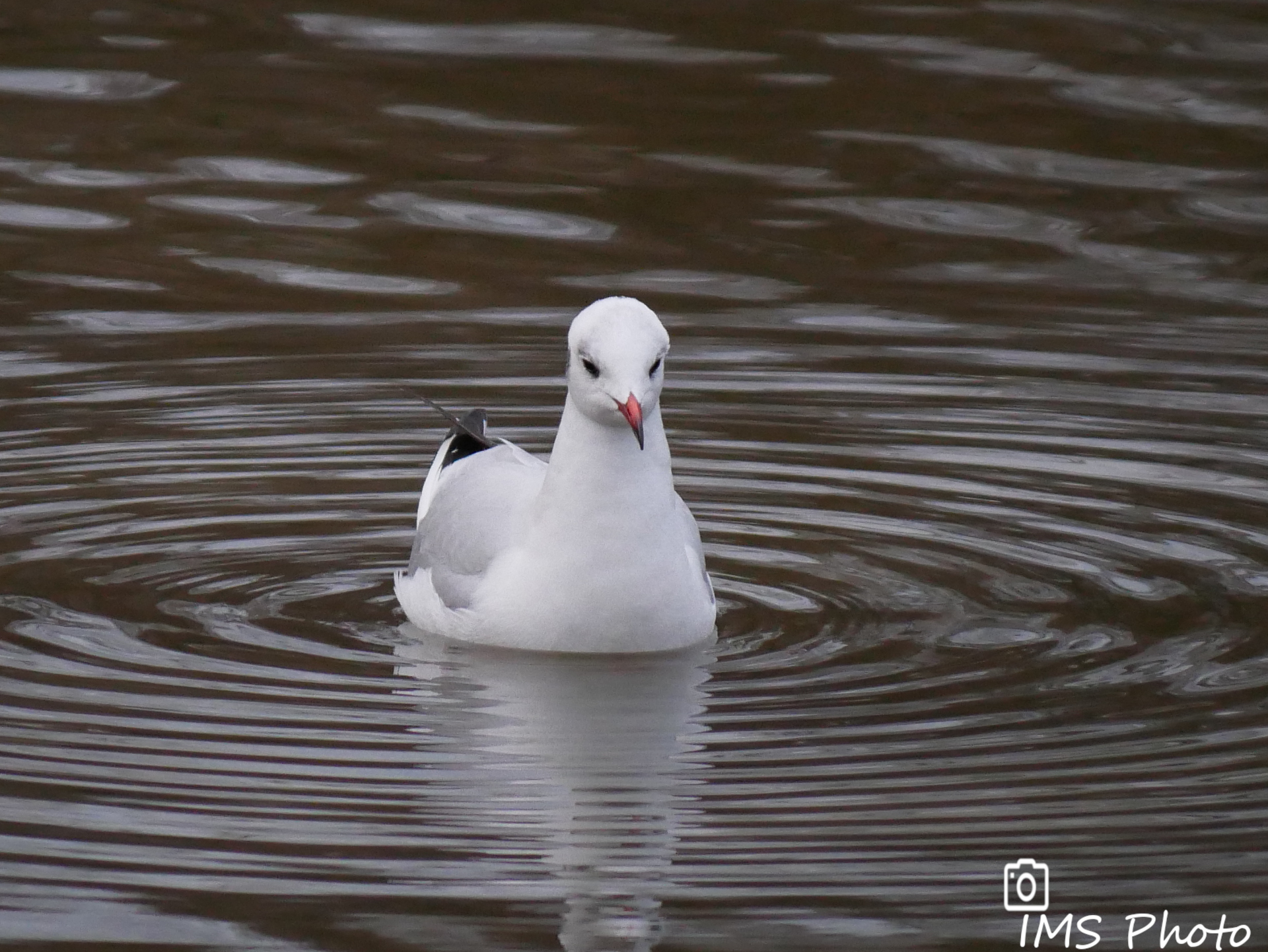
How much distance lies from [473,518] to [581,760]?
139 cm

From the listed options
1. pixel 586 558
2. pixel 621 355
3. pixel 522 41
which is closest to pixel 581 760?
pixel 586 558

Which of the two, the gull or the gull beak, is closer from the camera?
the gull beak

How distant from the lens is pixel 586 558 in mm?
7969

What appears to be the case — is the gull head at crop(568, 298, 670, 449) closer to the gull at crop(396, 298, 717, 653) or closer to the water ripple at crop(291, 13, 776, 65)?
the gull at crop(396, 298, 717, 653)

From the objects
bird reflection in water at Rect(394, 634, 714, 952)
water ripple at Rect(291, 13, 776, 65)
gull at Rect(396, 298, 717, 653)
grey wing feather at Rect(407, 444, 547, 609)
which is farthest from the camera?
water ripple at Rect(291, 13, 776, 65)

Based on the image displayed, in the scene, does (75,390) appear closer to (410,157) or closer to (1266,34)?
(410,157)

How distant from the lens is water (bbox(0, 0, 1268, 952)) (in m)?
6.45

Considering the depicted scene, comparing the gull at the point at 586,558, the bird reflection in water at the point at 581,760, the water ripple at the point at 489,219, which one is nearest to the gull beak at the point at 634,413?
the gull at the point at 586,558

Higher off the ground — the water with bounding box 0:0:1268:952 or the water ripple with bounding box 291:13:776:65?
the water ripple with bounding box 291:13:776:65

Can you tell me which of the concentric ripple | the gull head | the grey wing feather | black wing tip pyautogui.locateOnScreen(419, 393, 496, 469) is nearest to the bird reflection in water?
the concentric ripple

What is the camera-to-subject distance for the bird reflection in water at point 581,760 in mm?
6297

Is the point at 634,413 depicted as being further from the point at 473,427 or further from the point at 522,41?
the point at 522,41

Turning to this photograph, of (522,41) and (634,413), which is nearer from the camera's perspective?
(634,413)

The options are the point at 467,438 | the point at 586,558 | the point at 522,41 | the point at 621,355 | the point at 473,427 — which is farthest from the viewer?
Answer: the point at 522,41
